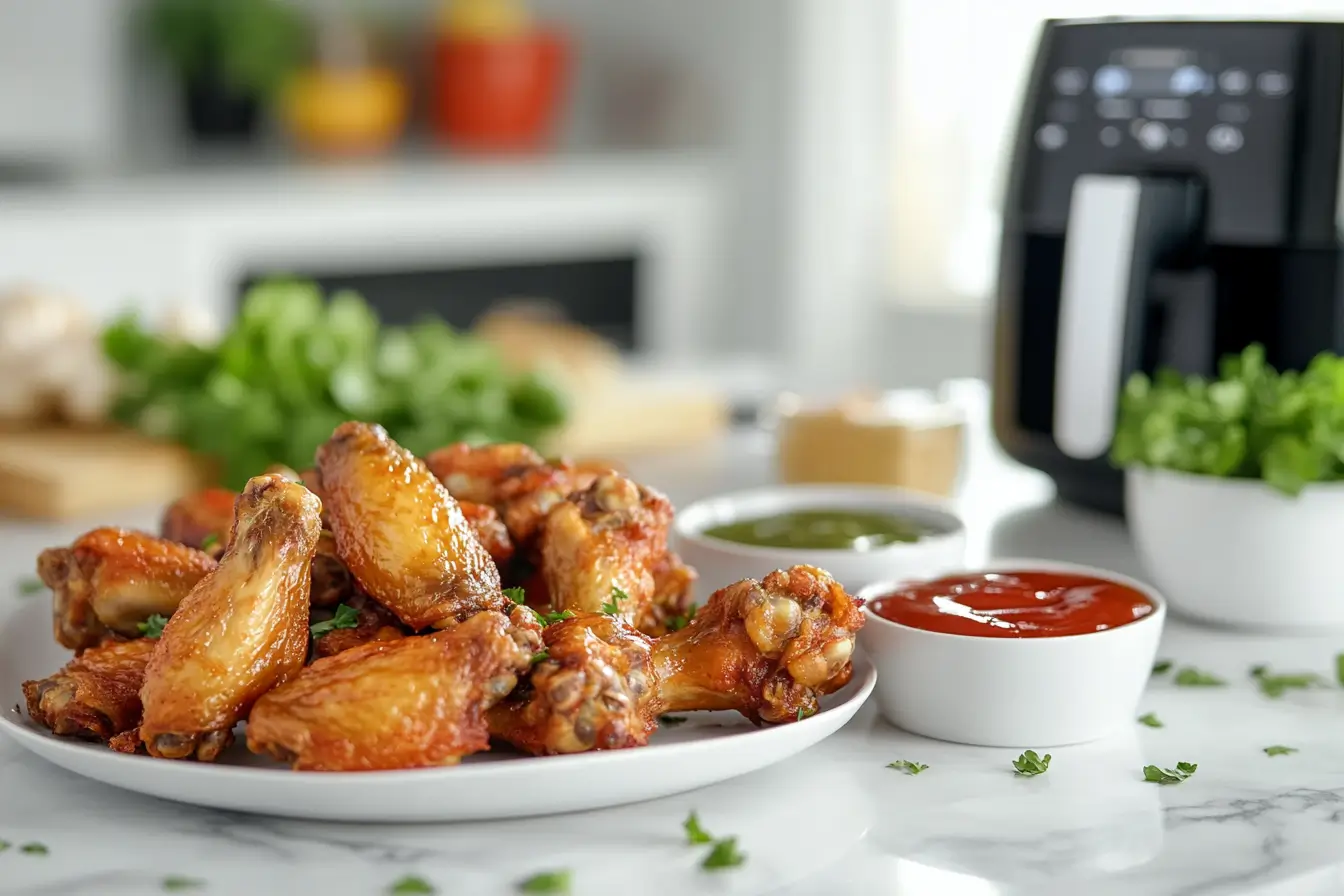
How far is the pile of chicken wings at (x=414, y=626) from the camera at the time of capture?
2.99 feet

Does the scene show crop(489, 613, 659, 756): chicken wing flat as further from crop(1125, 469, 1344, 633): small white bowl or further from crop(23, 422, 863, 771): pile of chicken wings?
crop(1125, 469, 1344, 633): small white bowl

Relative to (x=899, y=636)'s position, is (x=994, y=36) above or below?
above

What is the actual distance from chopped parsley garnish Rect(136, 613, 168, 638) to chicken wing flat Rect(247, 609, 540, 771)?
7.6 inches

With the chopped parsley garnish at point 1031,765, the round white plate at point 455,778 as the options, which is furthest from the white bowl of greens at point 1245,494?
the round white plate at point 455,778

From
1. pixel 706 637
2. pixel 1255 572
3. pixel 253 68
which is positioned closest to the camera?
pixel 706 637

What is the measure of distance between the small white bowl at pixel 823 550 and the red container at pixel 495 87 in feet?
12.7

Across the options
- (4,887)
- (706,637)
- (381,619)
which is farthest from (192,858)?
(706,637)

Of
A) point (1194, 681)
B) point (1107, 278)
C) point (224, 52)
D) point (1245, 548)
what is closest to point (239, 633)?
point (1194, 681)

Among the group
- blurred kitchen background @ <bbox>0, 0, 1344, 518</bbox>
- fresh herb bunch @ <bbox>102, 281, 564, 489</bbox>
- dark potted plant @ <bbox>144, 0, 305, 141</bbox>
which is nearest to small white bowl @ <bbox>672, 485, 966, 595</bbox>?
fresh herb bunch @ <bbox>102, 281, 564, 489</bbox>

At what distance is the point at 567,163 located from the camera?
5129 millimetres

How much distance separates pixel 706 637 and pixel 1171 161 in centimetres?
93

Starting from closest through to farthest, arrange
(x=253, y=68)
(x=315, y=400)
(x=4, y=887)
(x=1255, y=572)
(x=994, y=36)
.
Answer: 1. (x=4, y=887)
2. (x=1255, y=572)
3. (x=315, y=400)
4. (x=994, y=36)
5. (x=253, y=68)

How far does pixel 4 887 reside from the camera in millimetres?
866

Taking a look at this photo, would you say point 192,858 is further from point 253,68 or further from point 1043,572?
point 253,68
